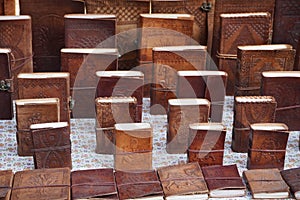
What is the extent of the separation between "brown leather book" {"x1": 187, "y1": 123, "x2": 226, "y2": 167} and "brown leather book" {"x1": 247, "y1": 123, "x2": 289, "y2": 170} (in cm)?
11

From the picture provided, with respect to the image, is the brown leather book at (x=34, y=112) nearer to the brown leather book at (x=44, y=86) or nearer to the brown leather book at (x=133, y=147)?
the brown leather book at (x=44, y=86)

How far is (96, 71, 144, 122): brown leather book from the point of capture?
2.11 metres

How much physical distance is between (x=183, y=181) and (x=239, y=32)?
33.3 inches

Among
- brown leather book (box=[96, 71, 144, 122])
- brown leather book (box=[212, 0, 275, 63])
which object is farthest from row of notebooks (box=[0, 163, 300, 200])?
brown leather book (box=[212, 0, 275, 63])

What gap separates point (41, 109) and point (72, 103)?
264 mm

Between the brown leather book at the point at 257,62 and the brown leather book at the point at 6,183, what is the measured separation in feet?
3.32

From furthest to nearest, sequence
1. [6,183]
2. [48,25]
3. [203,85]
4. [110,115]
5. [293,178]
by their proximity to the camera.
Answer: [48,25]
[203,85]
[110,115]
[293,178]
[6,183]

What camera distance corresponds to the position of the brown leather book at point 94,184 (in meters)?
1.80

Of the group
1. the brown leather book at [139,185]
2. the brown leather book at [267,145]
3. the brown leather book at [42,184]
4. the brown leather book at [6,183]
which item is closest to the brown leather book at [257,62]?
the brown leather book at [267,145]

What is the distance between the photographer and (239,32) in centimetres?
243

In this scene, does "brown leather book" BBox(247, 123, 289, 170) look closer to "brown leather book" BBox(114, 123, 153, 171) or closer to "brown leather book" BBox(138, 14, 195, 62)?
"brown leather book" BBox(114, 123, 153, 171)

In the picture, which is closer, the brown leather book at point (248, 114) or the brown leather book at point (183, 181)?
the brown leather book at point (183, 181)

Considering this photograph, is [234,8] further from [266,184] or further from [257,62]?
[266,184]

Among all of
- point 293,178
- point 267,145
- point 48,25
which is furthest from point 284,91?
point 48,25
